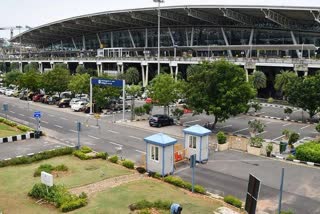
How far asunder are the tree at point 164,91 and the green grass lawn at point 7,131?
1320 centimetres

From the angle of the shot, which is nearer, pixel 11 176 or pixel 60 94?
pixel 11 176

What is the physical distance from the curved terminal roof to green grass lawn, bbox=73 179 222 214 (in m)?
46.1

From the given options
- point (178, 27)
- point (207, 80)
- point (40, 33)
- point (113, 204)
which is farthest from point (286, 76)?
point (40, 33)

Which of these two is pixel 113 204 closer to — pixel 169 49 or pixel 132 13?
pixel 132 13

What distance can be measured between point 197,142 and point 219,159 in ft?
6.98

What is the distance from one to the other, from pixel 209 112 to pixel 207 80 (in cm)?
274

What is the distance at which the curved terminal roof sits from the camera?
6131cm

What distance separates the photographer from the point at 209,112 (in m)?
31.7

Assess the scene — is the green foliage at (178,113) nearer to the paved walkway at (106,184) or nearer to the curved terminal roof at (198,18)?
the paved walkway at (106,184)

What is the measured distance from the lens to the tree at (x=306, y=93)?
3562 cm

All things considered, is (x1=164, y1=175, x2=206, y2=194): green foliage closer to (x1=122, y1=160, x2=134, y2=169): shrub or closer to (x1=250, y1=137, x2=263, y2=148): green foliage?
(x1=122, y1=160, x2=134, y2=169): shrub

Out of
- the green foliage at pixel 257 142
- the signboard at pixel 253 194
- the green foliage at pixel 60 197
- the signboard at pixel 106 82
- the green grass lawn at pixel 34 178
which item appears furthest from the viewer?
the signboard at pixel 106 82

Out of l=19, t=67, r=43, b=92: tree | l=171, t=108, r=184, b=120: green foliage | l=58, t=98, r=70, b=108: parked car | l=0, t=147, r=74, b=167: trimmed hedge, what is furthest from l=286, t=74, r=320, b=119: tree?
l=19, t=67, r=43, b=92: tree

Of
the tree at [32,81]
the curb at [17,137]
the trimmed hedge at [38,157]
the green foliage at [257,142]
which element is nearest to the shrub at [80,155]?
the trimmed hedge at [38,157]
